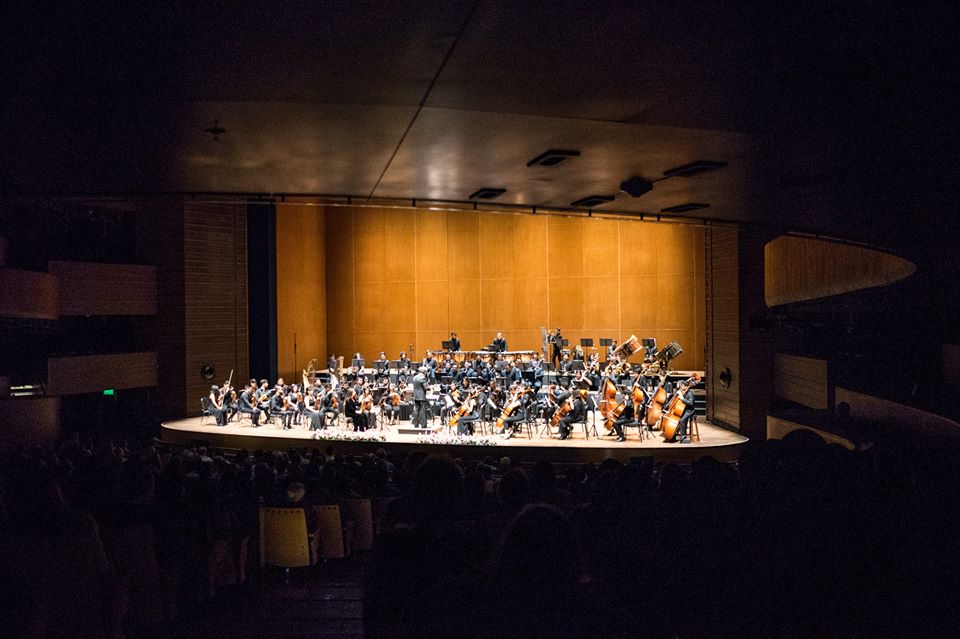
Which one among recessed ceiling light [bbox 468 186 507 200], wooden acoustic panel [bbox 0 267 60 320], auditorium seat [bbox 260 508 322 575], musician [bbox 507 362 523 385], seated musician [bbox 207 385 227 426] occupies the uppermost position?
recessed ceiling light [bbox 468 186 507 200]

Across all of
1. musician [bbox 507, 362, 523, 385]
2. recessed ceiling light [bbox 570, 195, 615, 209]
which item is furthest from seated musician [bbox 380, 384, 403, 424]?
recessed ceiling light [bbox 570, 195, 615, 209]

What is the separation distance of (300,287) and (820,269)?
13509mm

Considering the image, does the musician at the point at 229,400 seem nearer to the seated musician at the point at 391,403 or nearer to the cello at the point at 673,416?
the seated musician at the point at 391,403

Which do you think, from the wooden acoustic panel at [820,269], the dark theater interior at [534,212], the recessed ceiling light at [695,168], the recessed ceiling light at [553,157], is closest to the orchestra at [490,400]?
the dark theater interior at [534,212]

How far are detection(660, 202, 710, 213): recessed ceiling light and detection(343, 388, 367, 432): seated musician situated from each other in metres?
7.01

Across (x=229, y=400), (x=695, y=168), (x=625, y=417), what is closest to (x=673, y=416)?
(x=625, y=417)

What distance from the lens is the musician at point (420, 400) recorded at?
12.5m

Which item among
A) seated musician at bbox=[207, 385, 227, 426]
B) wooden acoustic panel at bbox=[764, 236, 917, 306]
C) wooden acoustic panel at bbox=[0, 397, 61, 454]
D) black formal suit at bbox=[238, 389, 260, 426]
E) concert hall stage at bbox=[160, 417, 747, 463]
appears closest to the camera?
wooden acoustic panel at bbox=[0, 397, 61, 454]

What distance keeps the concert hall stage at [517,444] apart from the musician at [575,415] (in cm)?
18

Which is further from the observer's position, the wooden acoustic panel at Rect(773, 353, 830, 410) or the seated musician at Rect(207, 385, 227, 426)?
the seated musician at Rect(207, 385, 227, 426)

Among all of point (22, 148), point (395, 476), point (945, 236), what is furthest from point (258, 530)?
point (945, 236)

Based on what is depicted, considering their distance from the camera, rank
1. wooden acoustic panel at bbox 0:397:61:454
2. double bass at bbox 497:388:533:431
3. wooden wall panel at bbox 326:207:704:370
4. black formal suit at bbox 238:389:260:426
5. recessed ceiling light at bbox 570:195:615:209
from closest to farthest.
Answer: recessed ceiling light at bbox 570:195:615:209 → wooden acoustic panel at bbox 0:397:61:454 → double bass at bbox 497:388:533:431 → black formal suit at bbox 238:389:260:426 → wooden wall panel at bbox 326:207:704:370

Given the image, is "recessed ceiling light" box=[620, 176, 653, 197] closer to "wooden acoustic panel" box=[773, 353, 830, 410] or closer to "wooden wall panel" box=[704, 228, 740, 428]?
"wooden acoustic panel" box=[773, 353, 830, 410]

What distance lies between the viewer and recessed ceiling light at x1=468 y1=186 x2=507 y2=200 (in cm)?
704
